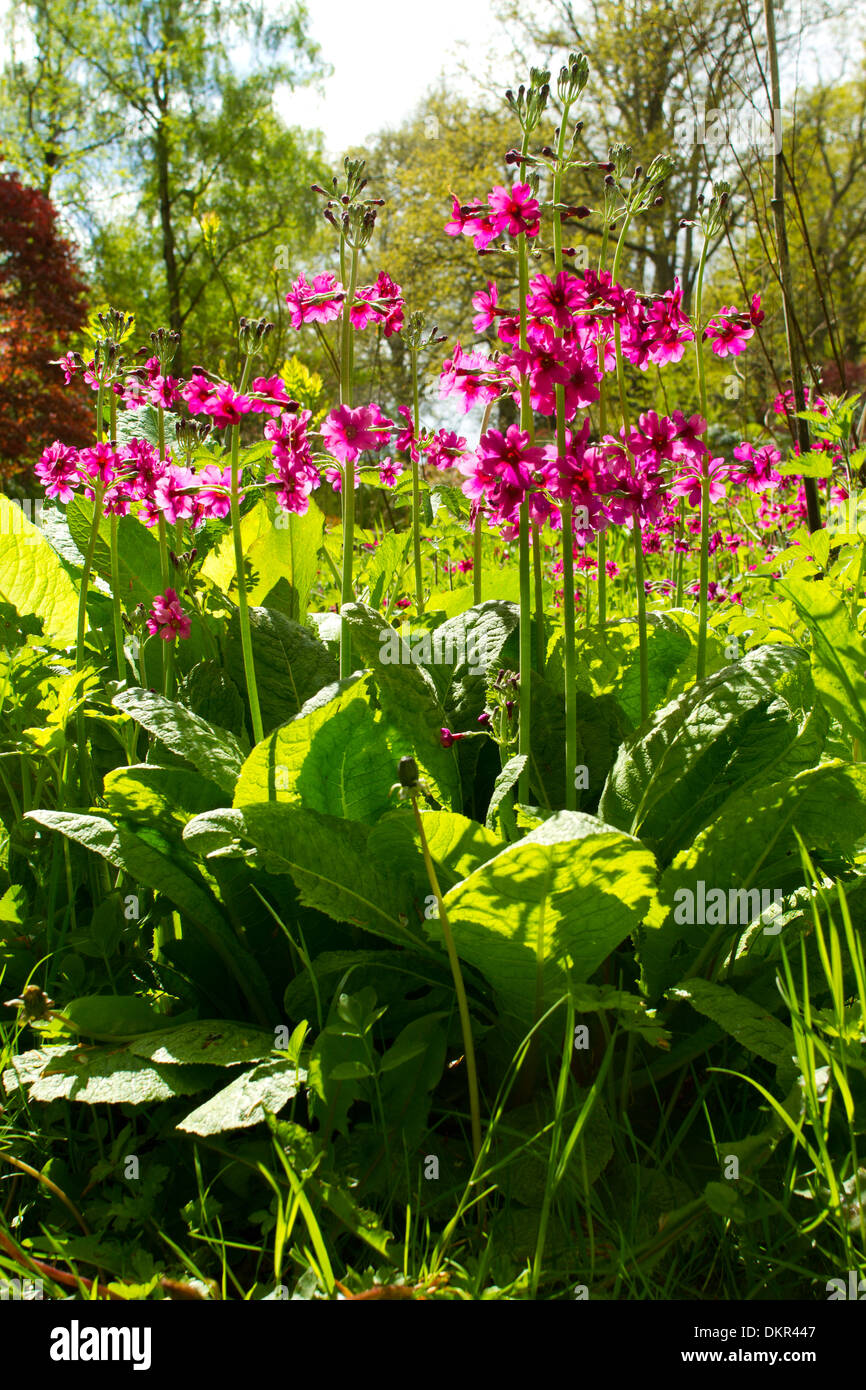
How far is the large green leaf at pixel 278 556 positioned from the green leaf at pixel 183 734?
94 cm


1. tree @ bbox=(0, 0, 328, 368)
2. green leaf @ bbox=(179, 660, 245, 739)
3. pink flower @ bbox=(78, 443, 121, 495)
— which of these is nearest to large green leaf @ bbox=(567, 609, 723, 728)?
green leaf @ bbox=(179, 660, 245, 739)

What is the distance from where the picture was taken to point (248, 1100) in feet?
3.72

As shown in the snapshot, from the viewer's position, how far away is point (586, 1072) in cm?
137

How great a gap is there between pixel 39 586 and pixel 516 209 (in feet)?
5.51

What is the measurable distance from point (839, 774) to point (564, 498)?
0.54m

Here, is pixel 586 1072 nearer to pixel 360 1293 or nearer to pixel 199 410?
pixel 360 1293

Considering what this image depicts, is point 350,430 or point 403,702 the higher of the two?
point 350,430

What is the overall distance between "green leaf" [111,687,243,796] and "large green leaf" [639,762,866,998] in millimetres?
677

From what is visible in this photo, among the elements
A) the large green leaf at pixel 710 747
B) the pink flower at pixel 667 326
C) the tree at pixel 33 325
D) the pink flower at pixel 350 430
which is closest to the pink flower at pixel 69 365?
the pink flower at pixel 350 430

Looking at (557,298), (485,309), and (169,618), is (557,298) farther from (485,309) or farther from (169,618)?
(169,618)

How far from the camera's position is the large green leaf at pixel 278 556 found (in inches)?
95.3

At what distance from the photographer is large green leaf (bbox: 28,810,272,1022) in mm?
1382

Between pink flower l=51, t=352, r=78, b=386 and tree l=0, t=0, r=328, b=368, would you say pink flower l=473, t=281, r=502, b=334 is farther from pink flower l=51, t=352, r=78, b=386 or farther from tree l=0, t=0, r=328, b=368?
tree l=0, t=0, r=328, b=368
